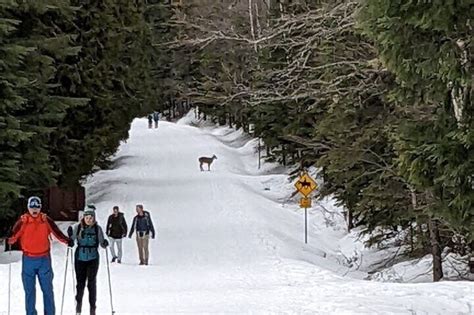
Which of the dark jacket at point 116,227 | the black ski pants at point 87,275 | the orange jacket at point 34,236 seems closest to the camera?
the orange jacket at point 34,236

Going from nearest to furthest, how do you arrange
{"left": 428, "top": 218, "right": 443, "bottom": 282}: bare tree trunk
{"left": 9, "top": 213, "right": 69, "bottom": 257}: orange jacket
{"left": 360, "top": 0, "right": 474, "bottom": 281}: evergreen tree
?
1. {"left": 360, "top": 0, "right": 474, "bottom": 281}: evergreen tree
2. {"left": 9, "top": 213, "right": 69, "bottom": 257}: orange jacket
3. {"left": 428, "top": 218, "right": 443, "bottom": 282}: bare tree trunk

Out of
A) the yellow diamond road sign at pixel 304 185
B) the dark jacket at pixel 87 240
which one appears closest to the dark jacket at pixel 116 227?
the yellow diamond road sign at pixel 304 185

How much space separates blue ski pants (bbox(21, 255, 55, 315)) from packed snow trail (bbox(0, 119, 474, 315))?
2173 millimetres

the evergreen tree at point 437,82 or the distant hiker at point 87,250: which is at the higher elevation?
the evergreen tree at point 437,82

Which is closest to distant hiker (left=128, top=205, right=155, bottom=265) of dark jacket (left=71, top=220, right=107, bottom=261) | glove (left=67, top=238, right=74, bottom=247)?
dark jacket (left=71, top=220, right=107, bottom=261)

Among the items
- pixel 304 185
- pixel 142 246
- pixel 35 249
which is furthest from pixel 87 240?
pixel 304 185

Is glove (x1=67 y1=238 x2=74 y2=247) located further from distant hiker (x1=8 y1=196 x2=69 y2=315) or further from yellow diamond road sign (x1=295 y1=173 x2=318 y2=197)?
yellow diamond road sign (x1=295 y1=173 x2=318 y2=197)

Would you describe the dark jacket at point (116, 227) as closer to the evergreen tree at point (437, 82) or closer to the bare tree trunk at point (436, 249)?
the bare tree trunk at point (436, 249)

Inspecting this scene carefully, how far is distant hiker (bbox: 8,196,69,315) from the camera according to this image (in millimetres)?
11672

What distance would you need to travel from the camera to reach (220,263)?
2220 centimetres

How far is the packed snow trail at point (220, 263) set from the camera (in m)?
14.5

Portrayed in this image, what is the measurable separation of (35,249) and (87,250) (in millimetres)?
1030

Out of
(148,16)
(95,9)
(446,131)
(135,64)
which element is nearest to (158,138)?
(148,16)

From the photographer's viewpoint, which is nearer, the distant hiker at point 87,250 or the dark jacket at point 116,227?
the distant hiker at point 87,250
